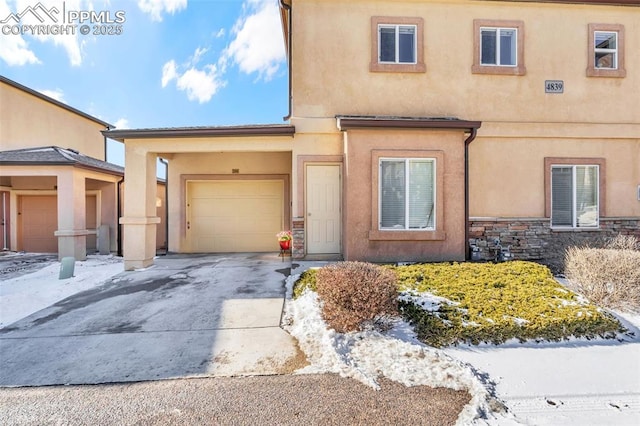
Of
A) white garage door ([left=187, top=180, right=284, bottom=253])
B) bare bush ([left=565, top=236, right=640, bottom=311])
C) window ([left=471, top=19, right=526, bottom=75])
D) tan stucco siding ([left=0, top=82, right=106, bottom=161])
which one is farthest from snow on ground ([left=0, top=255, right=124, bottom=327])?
window ([left=471, top=19, right=526, bottom=75])

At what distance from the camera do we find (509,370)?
338cm

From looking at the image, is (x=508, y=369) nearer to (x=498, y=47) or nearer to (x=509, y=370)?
(x=509, y=370)

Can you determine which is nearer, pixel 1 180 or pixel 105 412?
pixel 105 412

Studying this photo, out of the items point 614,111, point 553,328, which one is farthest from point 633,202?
point 553,328

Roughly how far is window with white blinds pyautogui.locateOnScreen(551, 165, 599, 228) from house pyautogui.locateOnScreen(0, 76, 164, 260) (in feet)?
45.4

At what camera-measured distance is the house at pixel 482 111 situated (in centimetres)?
815

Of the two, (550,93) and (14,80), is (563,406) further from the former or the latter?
(14,80)

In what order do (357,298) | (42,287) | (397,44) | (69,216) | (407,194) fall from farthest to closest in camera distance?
(69,216)
(397,44)
(407,194)
(42,287)
(357,298)

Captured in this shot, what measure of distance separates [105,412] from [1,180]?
1405 centimetres

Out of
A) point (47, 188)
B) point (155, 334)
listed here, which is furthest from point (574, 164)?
point (47, 188)

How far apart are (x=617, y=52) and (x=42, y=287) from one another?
52.4 ft

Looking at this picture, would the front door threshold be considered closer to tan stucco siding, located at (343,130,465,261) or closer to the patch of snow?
tan stucco siding, located at (343,130,465,261)

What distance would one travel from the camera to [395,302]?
445cm

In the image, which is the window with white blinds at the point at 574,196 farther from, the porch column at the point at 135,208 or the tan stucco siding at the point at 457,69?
the porch column at the point at 135,208
